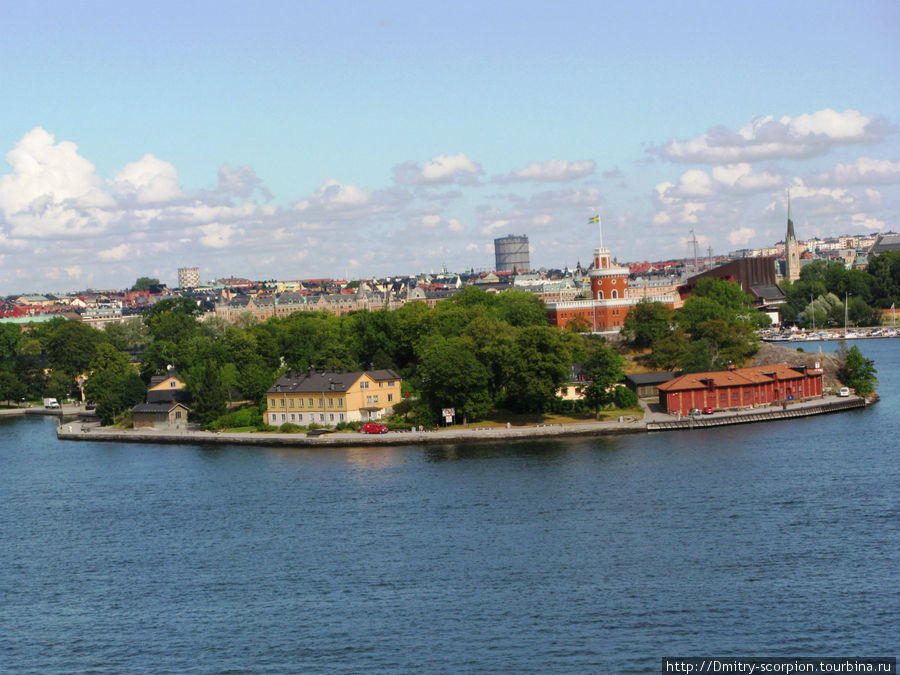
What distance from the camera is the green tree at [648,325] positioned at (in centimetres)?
6919

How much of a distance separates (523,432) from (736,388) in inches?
456

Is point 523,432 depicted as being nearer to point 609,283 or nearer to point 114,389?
point 114,389

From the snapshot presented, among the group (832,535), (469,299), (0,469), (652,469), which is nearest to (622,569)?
(832,535)

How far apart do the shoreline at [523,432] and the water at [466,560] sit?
11.5 ft

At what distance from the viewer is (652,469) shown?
38.4 meters

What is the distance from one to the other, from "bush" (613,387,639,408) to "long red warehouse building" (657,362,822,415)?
1424 mm

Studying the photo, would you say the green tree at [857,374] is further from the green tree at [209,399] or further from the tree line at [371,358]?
the green tree at [209,399]

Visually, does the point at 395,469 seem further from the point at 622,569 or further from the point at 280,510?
the point at 622,569

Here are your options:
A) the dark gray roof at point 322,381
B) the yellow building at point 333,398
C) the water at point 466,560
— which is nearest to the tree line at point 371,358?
the yellow building at point 333,398

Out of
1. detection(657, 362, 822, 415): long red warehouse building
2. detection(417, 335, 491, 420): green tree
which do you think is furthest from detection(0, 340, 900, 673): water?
detection(657, 362, 822, 415): long red warehouse building

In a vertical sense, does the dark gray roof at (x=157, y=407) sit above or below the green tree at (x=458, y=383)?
below

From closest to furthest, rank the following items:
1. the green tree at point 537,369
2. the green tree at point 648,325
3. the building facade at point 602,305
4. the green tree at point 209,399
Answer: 1. the green tree at point 537,369
2. the green tree at point 209,399
3. the green tree at point 648,325
4. the building facade at point 602,305

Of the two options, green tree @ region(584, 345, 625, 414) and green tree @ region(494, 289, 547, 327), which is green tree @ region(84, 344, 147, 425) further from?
green tree @ region(584, 345, 625, 414)

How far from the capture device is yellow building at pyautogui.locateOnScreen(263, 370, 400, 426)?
5356 cm
